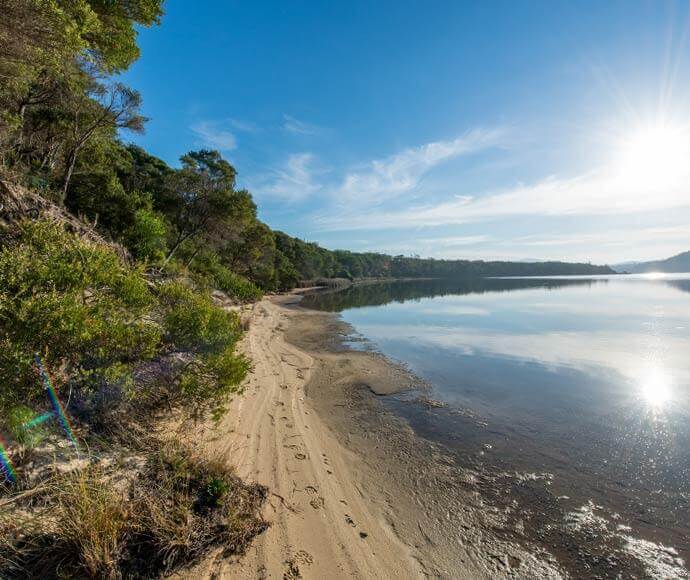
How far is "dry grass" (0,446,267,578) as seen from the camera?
2.95 meters

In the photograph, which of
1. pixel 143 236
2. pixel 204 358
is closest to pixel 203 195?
pixel 143 236

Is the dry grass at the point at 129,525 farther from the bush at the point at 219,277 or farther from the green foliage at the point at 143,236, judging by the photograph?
the bush at the point at 219,277

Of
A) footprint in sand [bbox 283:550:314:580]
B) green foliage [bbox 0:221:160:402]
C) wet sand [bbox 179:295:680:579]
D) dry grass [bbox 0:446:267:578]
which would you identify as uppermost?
green foliage [bbox 0:221:160:402]

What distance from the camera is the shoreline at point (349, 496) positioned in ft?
13.1

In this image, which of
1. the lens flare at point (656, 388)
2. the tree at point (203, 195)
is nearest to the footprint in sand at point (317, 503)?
the lens flare at point (656, 388)

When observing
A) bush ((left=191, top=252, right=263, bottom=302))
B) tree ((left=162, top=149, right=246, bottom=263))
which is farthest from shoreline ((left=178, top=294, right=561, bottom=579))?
bush ((left=191, top=252, right=263, bottom=302))

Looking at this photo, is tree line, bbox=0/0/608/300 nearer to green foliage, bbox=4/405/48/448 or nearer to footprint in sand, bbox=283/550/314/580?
green foliage, bbox=4/405/48/448

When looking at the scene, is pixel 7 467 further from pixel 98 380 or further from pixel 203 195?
pixel 203 195

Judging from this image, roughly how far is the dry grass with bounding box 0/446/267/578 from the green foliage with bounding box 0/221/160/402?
4.56 feet

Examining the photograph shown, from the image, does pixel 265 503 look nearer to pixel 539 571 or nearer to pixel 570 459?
pixel 539 571

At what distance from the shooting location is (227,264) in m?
39.3

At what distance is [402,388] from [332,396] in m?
2.69

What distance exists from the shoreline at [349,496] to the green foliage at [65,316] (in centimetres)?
224

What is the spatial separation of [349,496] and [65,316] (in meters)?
5.08
